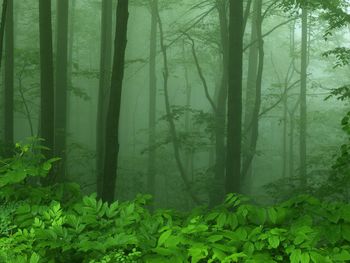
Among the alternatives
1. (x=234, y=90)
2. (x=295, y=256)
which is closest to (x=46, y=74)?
(x=234, y=90)

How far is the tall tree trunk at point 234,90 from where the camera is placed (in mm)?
10141

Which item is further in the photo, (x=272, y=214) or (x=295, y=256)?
(x=272, y=214)

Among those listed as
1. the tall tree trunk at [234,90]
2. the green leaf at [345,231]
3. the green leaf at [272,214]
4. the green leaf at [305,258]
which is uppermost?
the tall tree trunk at [234,90]

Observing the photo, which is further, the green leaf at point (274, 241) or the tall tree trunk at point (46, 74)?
the tall tree trunk at point (46, 74)

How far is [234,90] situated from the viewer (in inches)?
397

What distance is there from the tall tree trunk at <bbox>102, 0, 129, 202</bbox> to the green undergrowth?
3785 mm

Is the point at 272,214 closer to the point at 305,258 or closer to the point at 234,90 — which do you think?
the point at 305,258

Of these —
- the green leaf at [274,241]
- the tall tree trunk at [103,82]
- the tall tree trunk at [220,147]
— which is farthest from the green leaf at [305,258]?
the tall tree trunk at [103,82]

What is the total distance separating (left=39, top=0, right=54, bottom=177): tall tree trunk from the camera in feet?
30.9

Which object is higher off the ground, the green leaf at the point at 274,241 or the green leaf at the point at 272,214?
the green leaf at the point at 272,214

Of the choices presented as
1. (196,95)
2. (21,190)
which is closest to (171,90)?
(196,95)

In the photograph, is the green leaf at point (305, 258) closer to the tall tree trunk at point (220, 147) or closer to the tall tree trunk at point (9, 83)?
the tall tree trunk at point (220, 147)

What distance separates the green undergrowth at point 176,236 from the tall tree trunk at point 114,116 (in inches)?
149

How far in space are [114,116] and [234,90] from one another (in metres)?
3.52
